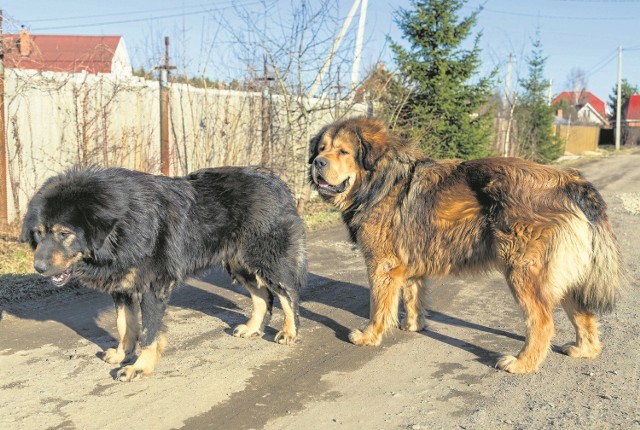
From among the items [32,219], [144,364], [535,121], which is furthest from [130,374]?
[535,121]

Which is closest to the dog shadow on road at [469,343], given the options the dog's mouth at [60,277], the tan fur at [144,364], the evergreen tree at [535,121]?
the tan fur at [144,364]

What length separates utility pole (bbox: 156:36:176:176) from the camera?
1210cm

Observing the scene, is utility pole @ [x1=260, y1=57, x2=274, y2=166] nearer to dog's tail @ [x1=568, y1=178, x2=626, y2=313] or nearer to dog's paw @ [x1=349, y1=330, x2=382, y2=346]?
dog's paw @ [x1=349, y1=330, x2=382, y2=346]

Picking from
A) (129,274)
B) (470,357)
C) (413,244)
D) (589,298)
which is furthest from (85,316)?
(589,298)

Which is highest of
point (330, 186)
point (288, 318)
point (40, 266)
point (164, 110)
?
point (164, 110)

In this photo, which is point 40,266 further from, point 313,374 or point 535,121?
point 535,121

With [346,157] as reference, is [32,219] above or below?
below

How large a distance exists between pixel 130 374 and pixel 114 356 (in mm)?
451

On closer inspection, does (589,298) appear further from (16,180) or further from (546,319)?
(16,180)

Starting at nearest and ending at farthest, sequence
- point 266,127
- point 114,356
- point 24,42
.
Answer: point 114,356, point 24,42, point 266,127

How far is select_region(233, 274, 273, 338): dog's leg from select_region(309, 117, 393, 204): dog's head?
44.4 inches

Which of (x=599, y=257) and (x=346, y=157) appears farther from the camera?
(x=346, y=157)

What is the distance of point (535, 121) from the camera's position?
29969 millimetres

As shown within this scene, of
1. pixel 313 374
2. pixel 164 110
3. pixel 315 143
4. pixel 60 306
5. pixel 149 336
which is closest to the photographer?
pixel 149 336
